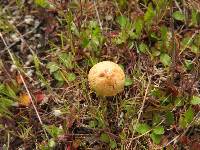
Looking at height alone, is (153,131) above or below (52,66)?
below

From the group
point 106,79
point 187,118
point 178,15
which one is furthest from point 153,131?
point 178,15

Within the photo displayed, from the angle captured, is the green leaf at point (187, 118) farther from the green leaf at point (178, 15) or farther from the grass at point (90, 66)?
the green leaf at point (178, 15)

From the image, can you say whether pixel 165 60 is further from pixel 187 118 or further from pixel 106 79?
pixel 106 79

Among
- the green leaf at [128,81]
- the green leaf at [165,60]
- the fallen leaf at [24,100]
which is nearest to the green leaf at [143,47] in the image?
the green leaf at [165,60]

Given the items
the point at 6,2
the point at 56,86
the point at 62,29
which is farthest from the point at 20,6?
the point at 56,86

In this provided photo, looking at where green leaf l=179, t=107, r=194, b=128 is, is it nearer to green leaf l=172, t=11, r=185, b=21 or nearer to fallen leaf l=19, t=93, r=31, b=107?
green leaf l=172, t=11, r=185, b=21

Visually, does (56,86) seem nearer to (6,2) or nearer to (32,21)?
(32,21)
